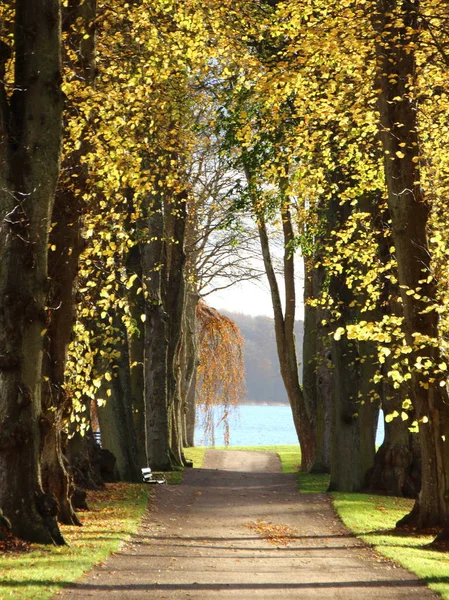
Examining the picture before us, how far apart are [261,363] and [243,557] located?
106796mm

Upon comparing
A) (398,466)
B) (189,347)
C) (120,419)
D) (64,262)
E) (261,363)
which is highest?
(261,363)

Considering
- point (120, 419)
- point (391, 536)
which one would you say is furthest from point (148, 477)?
point (391, 536)

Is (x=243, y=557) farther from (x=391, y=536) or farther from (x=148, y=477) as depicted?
(x=148, y=477)

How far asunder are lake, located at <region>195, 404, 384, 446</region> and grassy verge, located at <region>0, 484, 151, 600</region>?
94.3 feet

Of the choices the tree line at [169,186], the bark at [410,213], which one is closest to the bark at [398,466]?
the tree line at [169,186]

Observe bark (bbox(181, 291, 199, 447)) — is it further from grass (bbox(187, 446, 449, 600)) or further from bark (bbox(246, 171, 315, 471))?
grass (bbox(187, 446, 449, 600))

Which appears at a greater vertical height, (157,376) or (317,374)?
(317,374)

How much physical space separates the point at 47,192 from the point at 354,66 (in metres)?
5.90

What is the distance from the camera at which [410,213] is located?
13766mm

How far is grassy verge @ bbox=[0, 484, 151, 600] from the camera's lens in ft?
28.6

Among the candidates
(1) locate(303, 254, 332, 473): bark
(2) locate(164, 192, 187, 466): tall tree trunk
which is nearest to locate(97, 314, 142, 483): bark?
(1) locate(303, 254, 332, 473): bark

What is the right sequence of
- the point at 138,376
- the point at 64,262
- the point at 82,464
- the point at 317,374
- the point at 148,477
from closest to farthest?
the point at 64,262 < the point at 82,464 < the point at 148,477 < the point at 138,376 < the point at 317,374

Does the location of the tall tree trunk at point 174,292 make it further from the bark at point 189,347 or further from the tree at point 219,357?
the tree at point 219,357

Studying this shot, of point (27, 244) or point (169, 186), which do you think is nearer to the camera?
point (27, 244)
